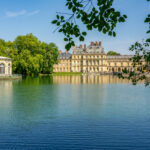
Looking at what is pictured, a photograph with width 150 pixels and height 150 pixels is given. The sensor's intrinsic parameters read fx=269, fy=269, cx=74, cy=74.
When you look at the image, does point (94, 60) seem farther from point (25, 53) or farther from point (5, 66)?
point (5, 66)

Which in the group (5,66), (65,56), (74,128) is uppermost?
(65,56)

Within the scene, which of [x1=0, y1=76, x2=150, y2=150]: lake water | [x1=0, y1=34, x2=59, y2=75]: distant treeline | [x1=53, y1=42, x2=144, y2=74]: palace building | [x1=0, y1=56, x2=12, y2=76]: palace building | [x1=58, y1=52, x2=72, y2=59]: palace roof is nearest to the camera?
[x1=0, y1=76, x2=150, y2=150]: lake water

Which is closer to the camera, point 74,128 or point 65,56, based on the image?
point 74,128

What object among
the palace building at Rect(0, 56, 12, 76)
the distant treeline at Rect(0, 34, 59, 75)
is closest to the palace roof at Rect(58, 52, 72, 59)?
the distant treeline at Rect(0, 34, 59, 75)

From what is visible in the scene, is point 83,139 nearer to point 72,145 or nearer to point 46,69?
point 72,145

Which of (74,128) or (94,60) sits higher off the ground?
(94,60)

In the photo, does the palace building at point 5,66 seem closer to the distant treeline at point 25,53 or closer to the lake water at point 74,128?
the distant treeline at point 25,53

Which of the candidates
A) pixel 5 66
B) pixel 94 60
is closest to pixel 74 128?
pixel 5 66

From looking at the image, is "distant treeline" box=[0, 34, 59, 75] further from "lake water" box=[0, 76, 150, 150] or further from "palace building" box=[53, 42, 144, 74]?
"palace building" box=[53, 42, 144, 74]

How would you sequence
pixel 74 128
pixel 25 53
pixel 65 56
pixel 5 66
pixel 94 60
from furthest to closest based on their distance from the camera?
1. pixel 65 56
2. pixel 94 60
3. pixel 25 53
4. pixel 5 66
5. pixel 74 128

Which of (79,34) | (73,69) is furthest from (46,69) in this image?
(79,34)

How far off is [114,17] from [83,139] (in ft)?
14.9

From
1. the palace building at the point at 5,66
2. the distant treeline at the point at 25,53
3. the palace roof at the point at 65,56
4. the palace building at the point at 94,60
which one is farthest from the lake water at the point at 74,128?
the palace roof at the point at 65,56

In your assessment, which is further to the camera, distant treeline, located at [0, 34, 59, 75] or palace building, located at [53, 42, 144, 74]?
palace building, located at [53, 42, 144, 74]
